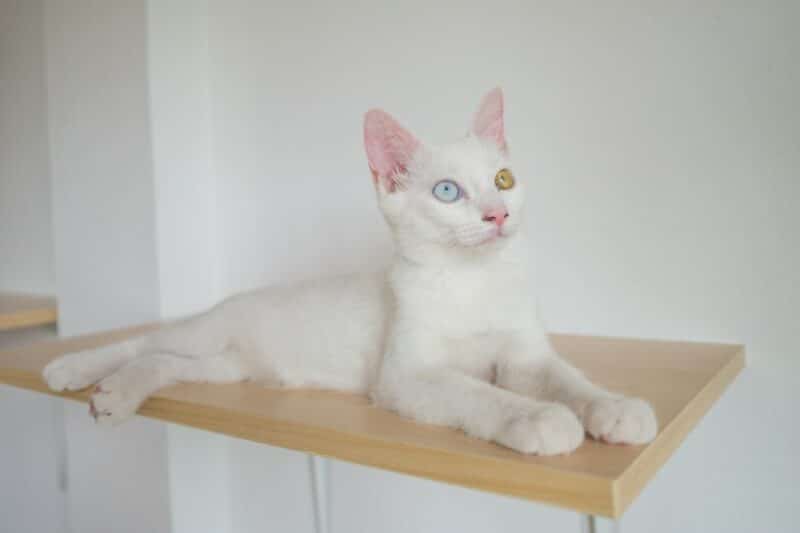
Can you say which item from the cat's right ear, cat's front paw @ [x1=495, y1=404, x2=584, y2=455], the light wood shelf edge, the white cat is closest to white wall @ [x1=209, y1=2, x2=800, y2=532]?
the light wood shelf edge

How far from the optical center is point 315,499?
3.99 ft

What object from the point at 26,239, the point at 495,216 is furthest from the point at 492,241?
the point at 26,239

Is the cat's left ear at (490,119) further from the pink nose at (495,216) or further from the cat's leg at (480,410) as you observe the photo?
the cat's leg at (480,410)

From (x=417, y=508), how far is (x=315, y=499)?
0.22m

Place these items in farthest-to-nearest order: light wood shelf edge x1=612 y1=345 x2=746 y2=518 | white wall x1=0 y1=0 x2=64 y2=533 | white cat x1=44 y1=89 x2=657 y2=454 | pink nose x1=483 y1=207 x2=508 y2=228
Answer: white wall x1=0 y1=0 x2=64 y2=533 → pink nose x1=483 y1=207 x2=508 y2=228 → white cat x1=44 y1=89 x2=657 y2=454 → light wood shelf edge x1=612 y1=345 x2=746 y2=518

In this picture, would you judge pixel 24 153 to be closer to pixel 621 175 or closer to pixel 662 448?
pixel 621 175

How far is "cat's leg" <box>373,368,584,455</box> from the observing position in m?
0.49

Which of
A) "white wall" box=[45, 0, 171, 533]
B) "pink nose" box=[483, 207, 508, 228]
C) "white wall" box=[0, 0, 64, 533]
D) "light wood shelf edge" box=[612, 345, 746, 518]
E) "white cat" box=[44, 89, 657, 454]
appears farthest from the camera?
"white wall" box=[0, 0, 64, 533]

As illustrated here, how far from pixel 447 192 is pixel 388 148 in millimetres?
104

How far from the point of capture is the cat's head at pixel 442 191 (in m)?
0.69

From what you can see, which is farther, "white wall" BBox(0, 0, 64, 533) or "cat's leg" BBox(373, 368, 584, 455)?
"white wall" BBox(0, 0, 64, 533)

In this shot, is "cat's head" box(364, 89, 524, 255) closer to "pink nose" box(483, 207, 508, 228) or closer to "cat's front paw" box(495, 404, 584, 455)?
"pink nose" box(483, 207, 508, 228)

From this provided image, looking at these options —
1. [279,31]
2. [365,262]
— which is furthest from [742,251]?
[279,31]

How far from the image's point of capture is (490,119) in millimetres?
791
